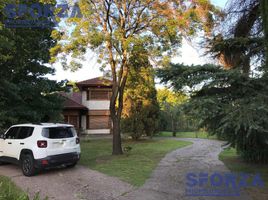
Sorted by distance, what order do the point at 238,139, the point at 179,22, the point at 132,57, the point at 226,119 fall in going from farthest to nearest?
1. the point at 132,57
2. the point at 179,22
3. the point at 238,139
4. the point at 226,119

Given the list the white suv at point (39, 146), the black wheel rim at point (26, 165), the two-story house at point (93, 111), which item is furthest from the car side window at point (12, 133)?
the two-story house at point (93, 111)

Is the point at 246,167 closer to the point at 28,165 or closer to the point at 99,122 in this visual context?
the point at 28,165

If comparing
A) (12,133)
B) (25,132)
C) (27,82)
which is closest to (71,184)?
(25,132)

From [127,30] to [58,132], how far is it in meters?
6.80

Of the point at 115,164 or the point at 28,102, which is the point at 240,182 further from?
the point at 28,102

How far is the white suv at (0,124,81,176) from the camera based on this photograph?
8219mm

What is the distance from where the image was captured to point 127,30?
504 inches

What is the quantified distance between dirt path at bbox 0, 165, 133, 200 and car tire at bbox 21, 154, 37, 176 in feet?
0.66

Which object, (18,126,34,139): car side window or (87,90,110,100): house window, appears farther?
(87,90,110,100): house window

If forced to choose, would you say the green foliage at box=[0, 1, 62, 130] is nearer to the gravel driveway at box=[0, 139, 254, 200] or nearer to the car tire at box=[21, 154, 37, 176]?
the gravel driveway at box=[0, 139, 254, 200]

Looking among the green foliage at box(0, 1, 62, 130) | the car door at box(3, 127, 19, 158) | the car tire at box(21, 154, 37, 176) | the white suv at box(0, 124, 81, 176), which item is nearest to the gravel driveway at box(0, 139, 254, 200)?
the car tire at box(21, 154, 37, 176)

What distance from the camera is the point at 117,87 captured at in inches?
525

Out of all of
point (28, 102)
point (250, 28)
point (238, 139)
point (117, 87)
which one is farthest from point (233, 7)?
point (28, 102)

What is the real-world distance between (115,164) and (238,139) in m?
5.26
